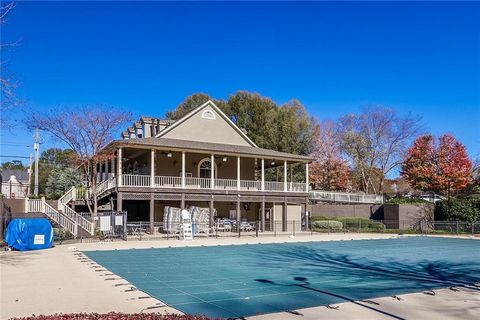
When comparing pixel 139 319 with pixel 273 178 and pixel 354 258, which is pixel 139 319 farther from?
pixel 273 178

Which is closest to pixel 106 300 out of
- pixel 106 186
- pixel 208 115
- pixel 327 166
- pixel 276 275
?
pixel 276 275

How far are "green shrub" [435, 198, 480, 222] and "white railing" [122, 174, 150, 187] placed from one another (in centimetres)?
2602

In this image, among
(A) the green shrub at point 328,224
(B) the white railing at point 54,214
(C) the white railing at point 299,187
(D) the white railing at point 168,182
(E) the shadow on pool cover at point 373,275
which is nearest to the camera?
(E) the shadow on pool cover at point 373,275

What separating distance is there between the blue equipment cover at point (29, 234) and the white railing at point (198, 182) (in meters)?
13.1

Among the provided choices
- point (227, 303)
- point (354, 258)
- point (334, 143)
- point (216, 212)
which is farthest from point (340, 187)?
point (227, 303)

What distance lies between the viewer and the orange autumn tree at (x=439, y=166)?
46.1 m

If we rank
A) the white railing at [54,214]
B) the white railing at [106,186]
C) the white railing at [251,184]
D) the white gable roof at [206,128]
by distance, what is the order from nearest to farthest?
the white railing at [54,214]
the white railing at [106,186]
the white railing at [251,184]
the white gable roof at [206,128]

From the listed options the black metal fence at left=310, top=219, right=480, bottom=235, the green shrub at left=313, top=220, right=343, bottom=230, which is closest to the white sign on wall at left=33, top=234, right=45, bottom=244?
the black metal fence at left=310, top=219, right=480, bottom=235

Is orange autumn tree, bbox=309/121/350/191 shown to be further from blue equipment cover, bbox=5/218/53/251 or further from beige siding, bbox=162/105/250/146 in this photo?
blue equipment cover, bbox=5/218/53/251

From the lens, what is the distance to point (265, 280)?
499 inches

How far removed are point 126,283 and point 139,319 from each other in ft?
18.6

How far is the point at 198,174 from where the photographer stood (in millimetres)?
36688

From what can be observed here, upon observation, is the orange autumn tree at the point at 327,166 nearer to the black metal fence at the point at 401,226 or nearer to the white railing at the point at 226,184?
the black metal fence at the point at 401,226

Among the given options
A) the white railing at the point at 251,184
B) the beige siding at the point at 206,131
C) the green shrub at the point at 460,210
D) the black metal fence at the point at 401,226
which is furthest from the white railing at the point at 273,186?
the green shrub at the point at 460,210
